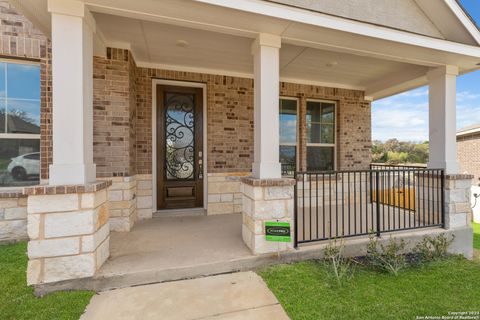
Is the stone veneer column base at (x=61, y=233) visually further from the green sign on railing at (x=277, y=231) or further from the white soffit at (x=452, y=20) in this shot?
the white soffit at (x=452, y=20)

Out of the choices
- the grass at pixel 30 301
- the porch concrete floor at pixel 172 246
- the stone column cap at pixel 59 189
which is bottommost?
the grass at pixel 30 301

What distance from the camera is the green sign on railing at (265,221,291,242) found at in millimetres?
2650

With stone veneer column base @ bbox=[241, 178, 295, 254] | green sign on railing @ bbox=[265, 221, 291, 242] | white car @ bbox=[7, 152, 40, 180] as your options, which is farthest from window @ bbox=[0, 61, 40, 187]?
green sign on railing @ bbox=[265, 221, 291, 242]

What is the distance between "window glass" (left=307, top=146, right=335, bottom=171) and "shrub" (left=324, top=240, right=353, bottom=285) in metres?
2.81

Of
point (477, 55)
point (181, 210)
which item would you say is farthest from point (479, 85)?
point (181, 210)

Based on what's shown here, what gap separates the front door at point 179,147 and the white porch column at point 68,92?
2.04m

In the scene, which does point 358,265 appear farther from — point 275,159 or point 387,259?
point 275,159

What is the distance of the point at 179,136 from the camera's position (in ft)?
14.8

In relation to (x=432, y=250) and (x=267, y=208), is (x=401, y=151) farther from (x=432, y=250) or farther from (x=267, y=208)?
(x=267, y=208)

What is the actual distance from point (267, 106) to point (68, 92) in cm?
205

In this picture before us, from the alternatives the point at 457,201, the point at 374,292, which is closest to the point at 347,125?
the point at 457,201

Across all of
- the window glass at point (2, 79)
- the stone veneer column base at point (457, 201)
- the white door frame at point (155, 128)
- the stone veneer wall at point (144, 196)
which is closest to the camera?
the window glass at point (2, 79)

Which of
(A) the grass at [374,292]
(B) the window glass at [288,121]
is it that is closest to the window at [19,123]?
(A) the grass at [374,292]

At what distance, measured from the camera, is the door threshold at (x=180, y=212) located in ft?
14.2
